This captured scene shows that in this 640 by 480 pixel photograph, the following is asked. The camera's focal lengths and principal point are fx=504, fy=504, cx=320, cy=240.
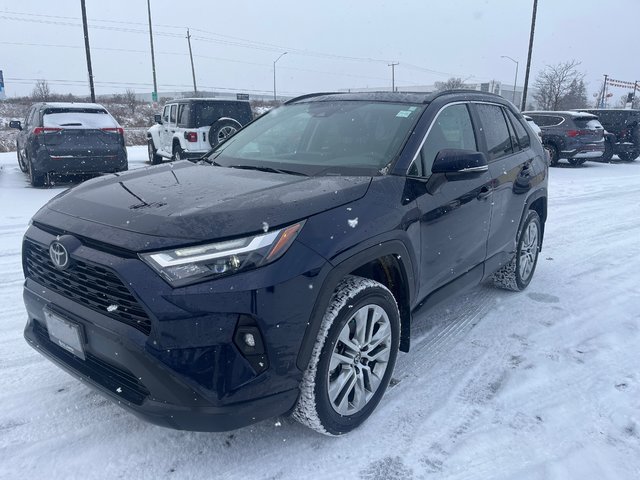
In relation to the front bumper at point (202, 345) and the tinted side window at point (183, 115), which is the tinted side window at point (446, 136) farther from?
the tinted side window at point (183, 115)

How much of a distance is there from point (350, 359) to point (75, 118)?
8933 mm

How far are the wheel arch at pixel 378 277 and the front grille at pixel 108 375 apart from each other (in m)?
0.69

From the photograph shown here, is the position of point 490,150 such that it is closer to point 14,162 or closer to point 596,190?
point 596,190

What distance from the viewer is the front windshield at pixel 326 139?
9.84 ft

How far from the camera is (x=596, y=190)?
10.9 m

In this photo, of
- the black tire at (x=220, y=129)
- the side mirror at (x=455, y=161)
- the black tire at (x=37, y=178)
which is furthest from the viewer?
the black tire at (x=220, y=129)

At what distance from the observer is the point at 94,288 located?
2184 millimetres

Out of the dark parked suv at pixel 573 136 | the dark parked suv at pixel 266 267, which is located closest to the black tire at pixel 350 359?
the dark parked suv at pixel 266 267

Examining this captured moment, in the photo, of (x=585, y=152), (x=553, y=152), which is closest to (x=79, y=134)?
(x=553, y=152)

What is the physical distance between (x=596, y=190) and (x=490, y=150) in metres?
8.47

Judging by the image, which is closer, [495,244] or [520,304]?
[495,244]

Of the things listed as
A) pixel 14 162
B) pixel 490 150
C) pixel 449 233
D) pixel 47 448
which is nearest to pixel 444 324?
pixel 449 233

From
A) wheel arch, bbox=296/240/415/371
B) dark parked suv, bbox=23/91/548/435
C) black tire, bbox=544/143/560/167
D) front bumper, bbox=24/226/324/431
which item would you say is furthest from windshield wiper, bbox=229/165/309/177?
black tire, bbox=544/143/560/167

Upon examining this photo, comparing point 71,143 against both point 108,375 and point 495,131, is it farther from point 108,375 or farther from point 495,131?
point 108,375
